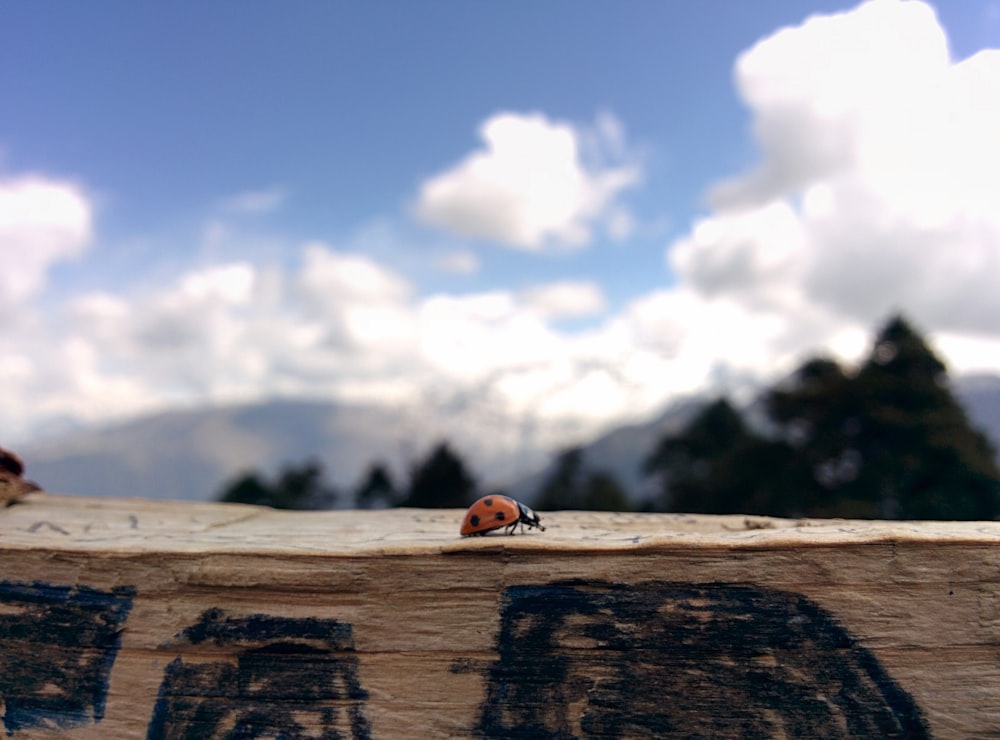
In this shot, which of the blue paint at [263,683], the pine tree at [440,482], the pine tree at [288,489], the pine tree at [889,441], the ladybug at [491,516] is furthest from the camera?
the pine tree at [288,489]

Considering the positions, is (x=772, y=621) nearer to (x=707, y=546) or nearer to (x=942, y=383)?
(x=707, y=546)

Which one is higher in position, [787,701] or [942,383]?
[942,383]

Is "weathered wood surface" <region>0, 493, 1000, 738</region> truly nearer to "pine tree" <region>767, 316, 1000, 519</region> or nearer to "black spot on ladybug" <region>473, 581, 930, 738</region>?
"black spot on ladybug" <region>473, 581, 930, 738</region>

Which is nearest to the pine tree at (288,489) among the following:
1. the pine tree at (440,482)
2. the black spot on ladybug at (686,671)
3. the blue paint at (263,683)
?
the pine tree at (440,482)

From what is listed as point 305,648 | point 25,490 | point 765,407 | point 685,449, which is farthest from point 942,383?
point 25,490

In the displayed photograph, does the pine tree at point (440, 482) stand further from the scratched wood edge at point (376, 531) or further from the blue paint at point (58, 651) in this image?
the blue paint at point (58, 651)

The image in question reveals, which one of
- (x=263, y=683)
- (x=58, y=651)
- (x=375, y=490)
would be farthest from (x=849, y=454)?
(x=375, y=490)
